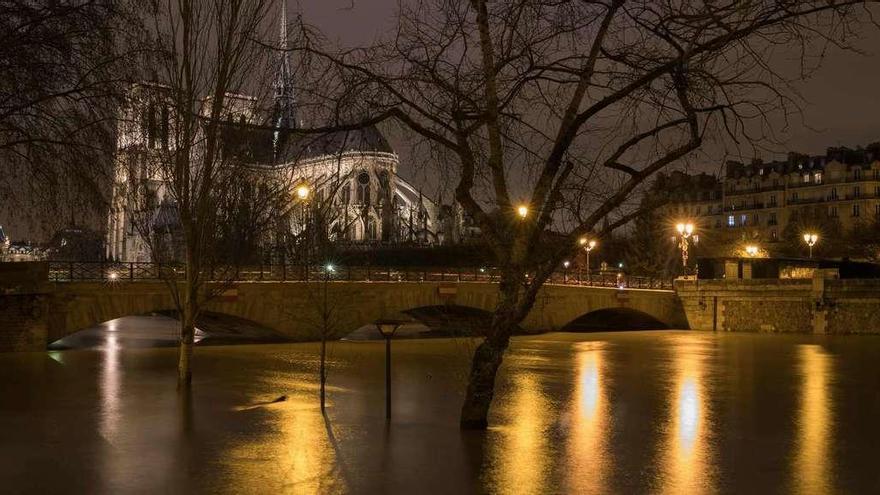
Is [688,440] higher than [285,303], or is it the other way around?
[285,303]

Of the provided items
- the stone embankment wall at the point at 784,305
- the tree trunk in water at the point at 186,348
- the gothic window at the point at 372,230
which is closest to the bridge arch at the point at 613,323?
the stone embankment wall at the point at 784,305

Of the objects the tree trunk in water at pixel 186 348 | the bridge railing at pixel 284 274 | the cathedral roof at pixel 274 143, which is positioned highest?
the cathedral roof at pixel 274 143

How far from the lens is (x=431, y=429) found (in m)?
16.4

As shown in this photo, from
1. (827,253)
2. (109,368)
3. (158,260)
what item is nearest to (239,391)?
(158,260)

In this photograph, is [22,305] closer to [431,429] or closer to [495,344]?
[431,429]

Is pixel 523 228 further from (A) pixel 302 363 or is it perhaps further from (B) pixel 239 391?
(A) pixel 302 363

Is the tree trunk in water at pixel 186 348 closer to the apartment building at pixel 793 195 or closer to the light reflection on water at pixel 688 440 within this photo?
the light reflection on water at pixel 688 440

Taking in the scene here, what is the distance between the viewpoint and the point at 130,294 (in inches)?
1465

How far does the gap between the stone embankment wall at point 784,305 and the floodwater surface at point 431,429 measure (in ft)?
75.1

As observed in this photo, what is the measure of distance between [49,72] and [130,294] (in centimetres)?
2638

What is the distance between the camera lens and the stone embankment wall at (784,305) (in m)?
52.7

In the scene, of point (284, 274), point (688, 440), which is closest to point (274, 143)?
point (688, 440)

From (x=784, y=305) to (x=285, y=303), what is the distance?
28219 millimetres

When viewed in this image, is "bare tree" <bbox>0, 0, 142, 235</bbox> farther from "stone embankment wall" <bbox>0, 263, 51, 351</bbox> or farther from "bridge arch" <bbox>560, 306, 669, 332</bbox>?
"bridge arch" <bbox>560, 306, 669, 332</bbox>
